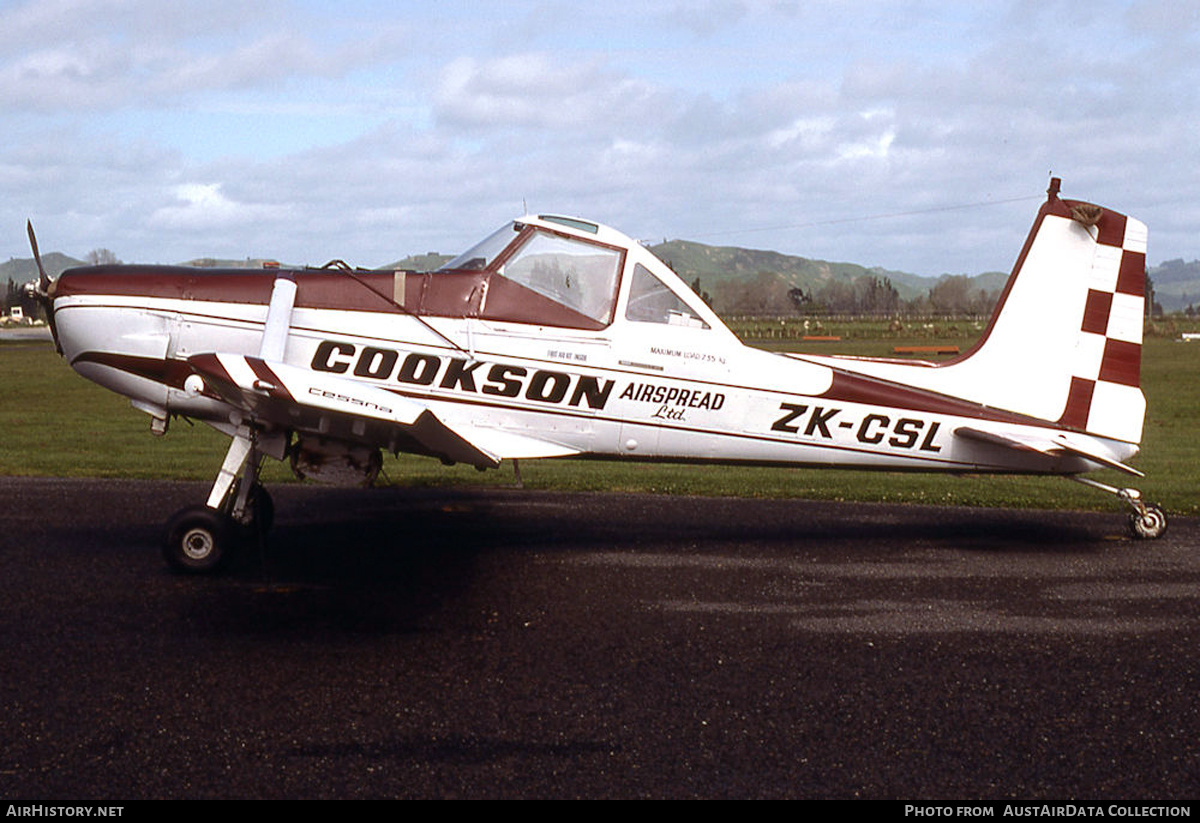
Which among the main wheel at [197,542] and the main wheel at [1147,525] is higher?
the main wheel at [1147,525]

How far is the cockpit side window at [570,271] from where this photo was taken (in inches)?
352

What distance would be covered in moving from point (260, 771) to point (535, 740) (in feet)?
4.16

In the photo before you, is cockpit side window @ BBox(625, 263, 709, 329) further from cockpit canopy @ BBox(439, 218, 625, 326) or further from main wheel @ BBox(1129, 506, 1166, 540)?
main wheel @ BBox(1129, 506, 1166, 540)

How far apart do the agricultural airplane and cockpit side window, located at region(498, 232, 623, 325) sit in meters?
0.02

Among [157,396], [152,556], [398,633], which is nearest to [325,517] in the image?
[152,556]

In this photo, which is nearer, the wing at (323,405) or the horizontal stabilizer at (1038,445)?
the wing at (323,405)

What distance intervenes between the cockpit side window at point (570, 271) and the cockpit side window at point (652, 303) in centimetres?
16

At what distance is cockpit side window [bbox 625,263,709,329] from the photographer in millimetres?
9062

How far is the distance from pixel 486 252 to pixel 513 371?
39.2 inches

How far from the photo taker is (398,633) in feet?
23.9

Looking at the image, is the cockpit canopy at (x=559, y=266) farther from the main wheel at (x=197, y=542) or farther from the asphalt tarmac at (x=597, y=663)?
the main wheel at (x=197, y=542)

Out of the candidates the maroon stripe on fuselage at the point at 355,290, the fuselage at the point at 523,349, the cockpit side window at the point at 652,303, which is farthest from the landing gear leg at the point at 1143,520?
the maroon stripe on fuselage at the point at 355,290

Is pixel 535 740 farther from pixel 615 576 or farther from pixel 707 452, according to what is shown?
pixel 707 452

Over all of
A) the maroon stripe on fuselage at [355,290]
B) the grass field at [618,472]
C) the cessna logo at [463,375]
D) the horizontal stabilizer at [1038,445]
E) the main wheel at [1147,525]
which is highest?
the maroon stripe on fuselage at [355,290]
